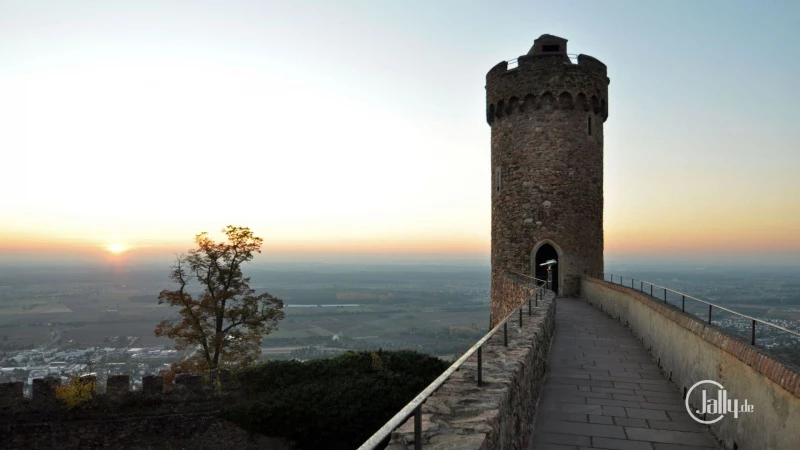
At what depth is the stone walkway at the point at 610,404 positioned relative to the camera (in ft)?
17.1

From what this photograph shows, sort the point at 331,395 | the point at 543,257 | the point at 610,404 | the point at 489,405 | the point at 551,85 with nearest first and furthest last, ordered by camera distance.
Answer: the point at 489,405, the point at 610,404, the point at 331,395, the point at 551,85, the point at 543,257

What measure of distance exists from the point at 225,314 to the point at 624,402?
64.6ft

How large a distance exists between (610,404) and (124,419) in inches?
625

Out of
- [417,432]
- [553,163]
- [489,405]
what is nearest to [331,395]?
[553,163]

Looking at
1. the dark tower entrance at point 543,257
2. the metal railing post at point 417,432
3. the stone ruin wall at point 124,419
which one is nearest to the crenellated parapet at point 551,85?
the dark tower entrance at point 543,257

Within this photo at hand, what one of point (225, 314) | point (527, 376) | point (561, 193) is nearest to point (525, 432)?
point (527, 376)

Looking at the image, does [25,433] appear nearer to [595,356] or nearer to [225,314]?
[225,314]

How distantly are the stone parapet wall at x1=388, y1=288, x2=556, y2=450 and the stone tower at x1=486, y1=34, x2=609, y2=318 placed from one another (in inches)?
495

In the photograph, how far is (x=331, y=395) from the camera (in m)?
15.8

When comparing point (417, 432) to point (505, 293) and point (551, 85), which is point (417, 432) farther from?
point (551, 85)

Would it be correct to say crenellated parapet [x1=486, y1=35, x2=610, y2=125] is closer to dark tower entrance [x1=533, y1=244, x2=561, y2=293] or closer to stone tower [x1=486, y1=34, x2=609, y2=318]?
stone tower [x1=486, y1=34, x2=609, y2=318]

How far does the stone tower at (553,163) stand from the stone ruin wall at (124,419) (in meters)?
11.0

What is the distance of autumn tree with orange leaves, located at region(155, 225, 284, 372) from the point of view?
21953 mm

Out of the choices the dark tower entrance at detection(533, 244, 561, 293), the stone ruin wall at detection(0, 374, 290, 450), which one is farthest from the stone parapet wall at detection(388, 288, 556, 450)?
the dark tower entrance at detection(533, 244, 561, 293)
